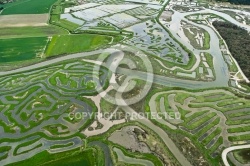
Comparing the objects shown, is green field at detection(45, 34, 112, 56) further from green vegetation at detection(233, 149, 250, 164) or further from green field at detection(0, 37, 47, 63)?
green vegetation at detection(233, 149, 250, 164)

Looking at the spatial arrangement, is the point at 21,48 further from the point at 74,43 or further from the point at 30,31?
the point at 74,43

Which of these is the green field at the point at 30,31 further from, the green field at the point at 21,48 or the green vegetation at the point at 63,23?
the green field at the point at 21,48

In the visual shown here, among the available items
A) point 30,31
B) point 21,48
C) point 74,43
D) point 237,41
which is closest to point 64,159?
point 74,43

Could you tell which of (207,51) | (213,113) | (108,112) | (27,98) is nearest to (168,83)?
(213,113)

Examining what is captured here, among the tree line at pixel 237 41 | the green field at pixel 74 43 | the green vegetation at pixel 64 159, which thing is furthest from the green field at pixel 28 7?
the green vegetation at pixel 64 159

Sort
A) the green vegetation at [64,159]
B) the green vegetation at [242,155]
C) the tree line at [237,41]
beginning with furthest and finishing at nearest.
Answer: the tree line at [237,41] < the green vegetation at [242,155] < the green vegetation at [64,159]
